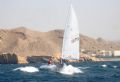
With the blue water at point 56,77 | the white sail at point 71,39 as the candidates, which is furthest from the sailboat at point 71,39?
the blue water at point 56,77

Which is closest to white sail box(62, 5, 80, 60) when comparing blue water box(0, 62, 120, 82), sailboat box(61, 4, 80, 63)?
sailboat box(61, 4, 80, 63)

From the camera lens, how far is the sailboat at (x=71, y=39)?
2795 inches

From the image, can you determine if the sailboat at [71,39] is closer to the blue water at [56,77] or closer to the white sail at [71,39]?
the white sail at [71,39]

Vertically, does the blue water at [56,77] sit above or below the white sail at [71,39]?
below

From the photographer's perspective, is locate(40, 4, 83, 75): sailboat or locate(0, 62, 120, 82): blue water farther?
locate(40, 4, 83, 75): sailboat

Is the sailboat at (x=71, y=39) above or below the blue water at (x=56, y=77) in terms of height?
above

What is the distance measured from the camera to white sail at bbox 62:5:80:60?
233 ft

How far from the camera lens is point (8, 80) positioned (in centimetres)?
5891

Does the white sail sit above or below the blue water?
above

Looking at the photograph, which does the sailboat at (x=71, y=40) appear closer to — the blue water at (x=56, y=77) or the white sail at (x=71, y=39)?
the white sail at (x=71, y=39)

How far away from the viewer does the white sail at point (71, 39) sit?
71.0m

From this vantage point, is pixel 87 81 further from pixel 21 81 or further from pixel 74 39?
pixel 74 39

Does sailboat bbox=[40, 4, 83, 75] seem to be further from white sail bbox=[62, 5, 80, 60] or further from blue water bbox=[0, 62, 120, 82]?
blue water bbox=[0, 62, 120, 82]

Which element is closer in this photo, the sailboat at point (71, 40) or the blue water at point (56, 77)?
the blue water at point (56, 77)
